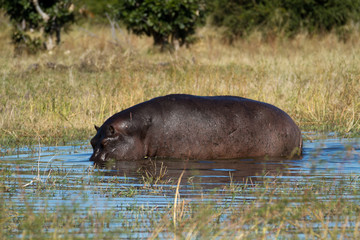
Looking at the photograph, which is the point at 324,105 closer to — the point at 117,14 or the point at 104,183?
the point at 104,183

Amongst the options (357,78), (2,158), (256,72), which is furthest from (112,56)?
(2,158)

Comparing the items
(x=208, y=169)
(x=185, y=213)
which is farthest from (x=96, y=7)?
(x=185, y=213)

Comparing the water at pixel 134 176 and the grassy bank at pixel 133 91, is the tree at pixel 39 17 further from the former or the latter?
the water at pixel 134 176

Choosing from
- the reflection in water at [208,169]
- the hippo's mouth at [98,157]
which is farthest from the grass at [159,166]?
the hippo's mouth at [98,157]

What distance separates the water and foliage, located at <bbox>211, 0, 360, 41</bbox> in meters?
15.3

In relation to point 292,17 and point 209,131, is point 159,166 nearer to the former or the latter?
point 209,131

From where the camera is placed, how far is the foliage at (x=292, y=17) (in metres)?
22.3

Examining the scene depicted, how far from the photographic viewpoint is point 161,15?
2017 centimetres

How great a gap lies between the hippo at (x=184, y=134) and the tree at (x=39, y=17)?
14.6 meters

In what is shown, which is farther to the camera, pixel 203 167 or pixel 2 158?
pixel 2 158

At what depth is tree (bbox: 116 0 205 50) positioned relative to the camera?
19.6 metres

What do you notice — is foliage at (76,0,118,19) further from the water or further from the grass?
the water

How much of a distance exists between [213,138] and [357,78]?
13.8 feet

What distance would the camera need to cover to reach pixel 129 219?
155 inches
